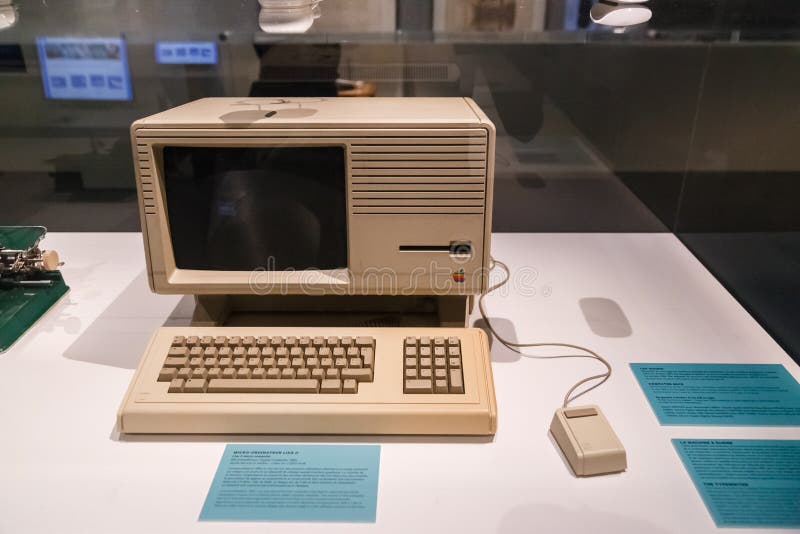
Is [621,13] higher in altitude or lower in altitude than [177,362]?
higher

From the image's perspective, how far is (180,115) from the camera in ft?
3.39

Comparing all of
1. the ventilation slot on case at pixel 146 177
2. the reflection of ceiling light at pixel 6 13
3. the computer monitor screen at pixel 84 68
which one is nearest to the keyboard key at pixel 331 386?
the ventilation slot on case at pixel 146 177

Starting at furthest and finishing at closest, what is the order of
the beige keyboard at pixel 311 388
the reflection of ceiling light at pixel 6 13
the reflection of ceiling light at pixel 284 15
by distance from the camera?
the reflection of ceiling light at pixel 6 13 < the reflection of ceiling light at pixel 284 15 < the beige keyboard at pixel 311 388

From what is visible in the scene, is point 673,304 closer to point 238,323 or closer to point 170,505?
point 238,323

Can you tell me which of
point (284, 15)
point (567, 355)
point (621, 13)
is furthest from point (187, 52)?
point (567, 355)

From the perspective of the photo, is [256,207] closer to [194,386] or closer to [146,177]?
[146,177]

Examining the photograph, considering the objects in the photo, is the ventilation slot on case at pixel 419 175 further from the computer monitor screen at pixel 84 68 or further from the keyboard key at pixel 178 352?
the computer monitor screen at pixel 84 68

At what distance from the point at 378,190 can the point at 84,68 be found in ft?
3.18

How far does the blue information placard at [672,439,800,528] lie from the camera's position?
797mm

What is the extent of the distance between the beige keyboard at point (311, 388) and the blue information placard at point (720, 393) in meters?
0.29

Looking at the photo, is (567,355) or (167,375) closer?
(167,375)

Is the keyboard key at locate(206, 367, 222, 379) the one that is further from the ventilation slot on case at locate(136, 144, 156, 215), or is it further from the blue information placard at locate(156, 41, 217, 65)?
the blue information placard at locate(156, 41, 217, 65)

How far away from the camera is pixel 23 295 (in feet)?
4.17

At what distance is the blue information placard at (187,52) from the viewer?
4.98ft
